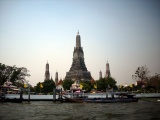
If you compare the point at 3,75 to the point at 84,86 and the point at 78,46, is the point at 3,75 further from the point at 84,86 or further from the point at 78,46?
the point at 78,46

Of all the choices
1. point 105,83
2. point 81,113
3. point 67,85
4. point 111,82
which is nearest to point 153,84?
point 111,82

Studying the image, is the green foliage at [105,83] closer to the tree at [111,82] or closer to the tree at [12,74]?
the tree at [111,82]

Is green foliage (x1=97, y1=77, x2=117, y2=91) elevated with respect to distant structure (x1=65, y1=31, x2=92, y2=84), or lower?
lower

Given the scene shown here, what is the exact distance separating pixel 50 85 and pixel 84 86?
16416 mm

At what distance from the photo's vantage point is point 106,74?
5295 inches

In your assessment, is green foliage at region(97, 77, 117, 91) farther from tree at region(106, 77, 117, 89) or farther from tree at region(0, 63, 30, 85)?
tree at region(0, 63, 30, 85)

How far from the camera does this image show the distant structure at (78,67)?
112 metres

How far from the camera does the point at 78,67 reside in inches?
4513

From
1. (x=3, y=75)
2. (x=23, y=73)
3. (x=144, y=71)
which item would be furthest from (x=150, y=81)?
(x=3, y=75)

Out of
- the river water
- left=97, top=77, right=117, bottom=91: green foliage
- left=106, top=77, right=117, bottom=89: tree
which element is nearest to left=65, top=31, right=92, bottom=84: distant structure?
left=97, top=77, right=117, bottom=91: green foliage

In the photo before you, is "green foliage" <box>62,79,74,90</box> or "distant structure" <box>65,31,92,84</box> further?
"distant structure" <box>65,31,92,84</box>

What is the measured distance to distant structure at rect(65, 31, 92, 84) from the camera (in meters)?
112

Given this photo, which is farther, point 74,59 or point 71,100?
point 74,59

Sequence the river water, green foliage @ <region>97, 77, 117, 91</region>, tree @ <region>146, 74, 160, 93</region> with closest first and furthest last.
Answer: the river water → tree @ <region>146, 74, 160, 93</region> → green foliage @ <region>97, 77, 117, 91</region>
